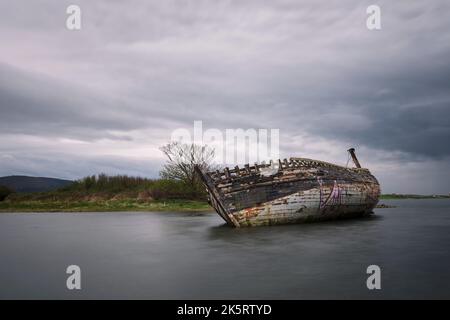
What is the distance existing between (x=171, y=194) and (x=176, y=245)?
2820cm

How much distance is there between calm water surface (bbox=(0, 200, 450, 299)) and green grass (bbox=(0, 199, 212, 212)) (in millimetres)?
19406

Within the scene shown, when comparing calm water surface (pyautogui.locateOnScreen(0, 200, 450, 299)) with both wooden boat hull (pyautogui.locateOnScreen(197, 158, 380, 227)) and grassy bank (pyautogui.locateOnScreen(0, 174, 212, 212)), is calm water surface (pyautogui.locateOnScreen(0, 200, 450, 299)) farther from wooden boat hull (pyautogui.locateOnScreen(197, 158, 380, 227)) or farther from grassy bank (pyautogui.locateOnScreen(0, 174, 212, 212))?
grassy bank (pyautogui.locateOnScreen(0, 174, 212, 212))

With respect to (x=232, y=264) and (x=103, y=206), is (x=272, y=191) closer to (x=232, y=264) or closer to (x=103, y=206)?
(x=232, y=264)

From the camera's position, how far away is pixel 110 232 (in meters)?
18.0

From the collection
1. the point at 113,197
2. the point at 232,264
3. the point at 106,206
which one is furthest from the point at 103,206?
the point at 232,264

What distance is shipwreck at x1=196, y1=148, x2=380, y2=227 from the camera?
17.0 m

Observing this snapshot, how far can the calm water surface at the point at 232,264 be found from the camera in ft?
24.3

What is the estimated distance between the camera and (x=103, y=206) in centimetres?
3775

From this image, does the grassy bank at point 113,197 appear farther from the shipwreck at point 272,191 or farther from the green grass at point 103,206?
the shipwreck at point 272,191

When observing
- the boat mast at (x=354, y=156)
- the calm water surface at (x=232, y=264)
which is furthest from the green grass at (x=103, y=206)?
the calm water surface at (x=232, y=264)

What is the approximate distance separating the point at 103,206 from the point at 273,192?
25.5 meters
